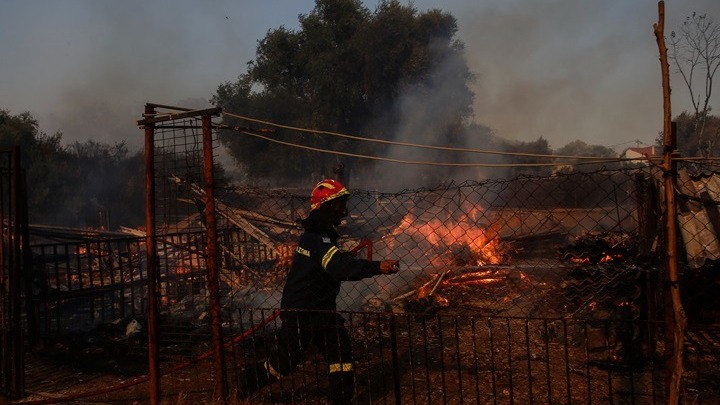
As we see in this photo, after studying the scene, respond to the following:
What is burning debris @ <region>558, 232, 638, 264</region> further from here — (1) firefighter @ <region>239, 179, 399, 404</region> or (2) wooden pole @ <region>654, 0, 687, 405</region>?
(2) wooden pole @ <region>654, 0, 687, 405</region>

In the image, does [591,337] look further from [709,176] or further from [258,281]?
[258,281]

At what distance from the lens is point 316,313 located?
5.05m

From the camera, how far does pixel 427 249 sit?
36.5 ft

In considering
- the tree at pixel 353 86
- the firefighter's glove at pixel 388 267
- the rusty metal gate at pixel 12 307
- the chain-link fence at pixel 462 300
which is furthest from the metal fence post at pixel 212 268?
the tree at pixel 353 86

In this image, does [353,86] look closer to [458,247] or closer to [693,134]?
[693,134]

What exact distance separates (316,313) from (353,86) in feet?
90.5

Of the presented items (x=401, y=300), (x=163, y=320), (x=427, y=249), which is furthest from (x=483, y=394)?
(x=427, y=249)

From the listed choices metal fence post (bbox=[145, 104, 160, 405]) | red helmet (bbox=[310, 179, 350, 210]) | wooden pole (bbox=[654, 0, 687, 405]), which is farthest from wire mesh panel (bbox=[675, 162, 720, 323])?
metal fence post (bbox=[145, 104, 160, 405])

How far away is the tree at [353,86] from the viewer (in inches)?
1236

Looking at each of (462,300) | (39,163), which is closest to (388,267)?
(462,300)

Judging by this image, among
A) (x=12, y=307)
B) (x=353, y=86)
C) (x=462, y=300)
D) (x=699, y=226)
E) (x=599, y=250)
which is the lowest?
(x=462, y=300)

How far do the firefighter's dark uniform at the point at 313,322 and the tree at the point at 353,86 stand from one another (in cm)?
2553

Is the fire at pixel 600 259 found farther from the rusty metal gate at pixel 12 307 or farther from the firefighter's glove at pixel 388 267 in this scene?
the rusty metal gate at pixel 12 307

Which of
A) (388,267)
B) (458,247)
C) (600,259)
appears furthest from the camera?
(458,247)
